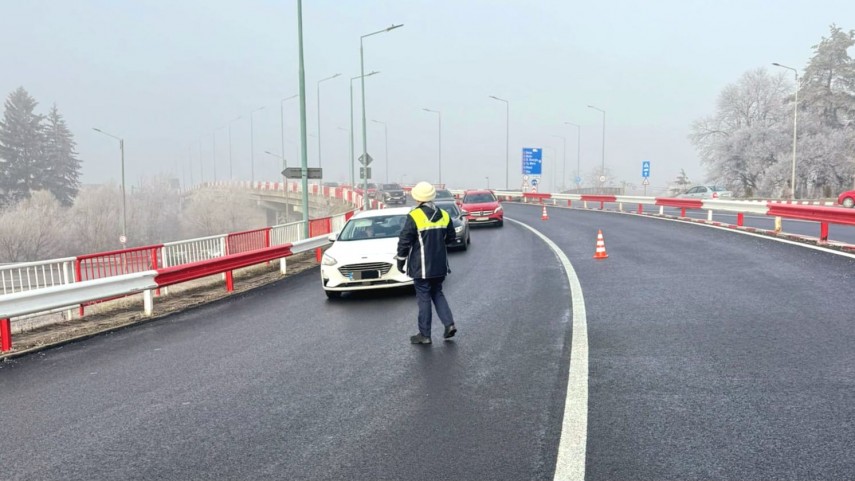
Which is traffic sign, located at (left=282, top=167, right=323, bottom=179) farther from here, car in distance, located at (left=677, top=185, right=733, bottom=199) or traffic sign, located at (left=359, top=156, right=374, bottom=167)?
car in distance, located at (left=677, top=185, right=733, bottom=199)

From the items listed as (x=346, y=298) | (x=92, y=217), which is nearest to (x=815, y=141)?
(x=346, y=298)

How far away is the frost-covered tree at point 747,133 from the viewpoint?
189 feet

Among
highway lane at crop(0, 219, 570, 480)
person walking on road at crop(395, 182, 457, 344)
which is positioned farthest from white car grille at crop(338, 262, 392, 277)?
person walking on road at crop(395, 182, 457, 344)

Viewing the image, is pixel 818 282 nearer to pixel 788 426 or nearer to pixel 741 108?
pixel 788 426

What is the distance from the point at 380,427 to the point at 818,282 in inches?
313

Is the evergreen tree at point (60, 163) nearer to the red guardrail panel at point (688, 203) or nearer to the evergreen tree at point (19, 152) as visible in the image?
the evergreen tree at point (19, 152)

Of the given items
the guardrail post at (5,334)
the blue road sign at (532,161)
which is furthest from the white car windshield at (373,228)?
the blue road sign at (532,161)

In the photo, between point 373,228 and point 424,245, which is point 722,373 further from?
point 373,228

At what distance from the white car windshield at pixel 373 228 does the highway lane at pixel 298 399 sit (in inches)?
111

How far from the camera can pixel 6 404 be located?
17.4ft

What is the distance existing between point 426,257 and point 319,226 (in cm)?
1392

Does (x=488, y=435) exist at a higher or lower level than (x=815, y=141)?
lower

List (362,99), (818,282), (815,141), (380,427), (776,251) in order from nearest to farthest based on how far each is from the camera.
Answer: (380,427)
(818,282)
(776,251)
(362,99)
(815,141)

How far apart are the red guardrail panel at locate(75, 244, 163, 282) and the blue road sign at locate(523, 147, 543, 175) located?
48.2 m
